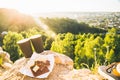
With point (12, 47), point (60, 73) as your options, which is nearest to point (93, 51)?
point (12, 47)

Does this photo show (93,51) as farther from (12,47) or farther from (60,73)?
(60,73)

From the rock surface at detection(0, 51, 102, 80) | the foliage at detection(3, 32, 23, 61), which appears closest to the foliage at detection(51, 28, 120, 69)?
the foliage at detection(3, 32, 23, 61)

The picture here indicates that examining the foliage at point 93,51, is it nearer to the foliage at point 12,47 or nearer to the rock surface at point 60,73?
the foliage at point 12,47

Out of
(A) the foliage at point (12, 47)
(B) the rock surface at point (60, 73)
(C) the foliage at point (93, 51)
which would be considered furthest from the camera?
(A) the foliage at point (12, 47)

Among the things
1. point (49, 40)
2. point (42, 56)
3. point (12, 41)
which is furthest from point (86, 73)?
point (49, 40)

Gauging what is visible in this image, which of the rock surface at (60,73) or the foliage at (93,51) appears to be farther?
the foliage at (93,51)

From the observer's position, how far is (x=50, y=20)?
171 ft

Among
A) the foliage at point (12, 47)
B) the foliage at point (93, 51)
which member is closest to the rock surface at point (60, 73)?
the foliage at point (93, 51)

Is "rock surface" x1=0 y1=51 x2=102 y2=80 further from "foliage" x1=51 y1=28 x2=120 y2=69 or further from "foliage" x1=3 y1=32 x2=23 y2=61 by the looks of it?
"foliage" x1=3 y1=32 x2=23 y2=61

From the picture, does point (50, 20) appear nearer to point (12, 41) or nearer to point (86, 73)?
point (12, 41)

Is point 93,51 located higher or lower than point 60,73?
lower

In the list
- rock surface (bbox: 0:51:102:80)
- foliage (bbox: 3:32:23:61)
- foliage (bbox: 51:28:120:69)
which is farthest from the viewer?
foliage (bbox: 3:32:23:61)

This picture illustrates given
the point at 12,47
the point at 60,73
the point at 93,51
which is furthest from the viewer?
the point at 12,47

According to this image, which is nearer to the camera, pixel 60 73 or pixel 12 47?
pixel 60 73
